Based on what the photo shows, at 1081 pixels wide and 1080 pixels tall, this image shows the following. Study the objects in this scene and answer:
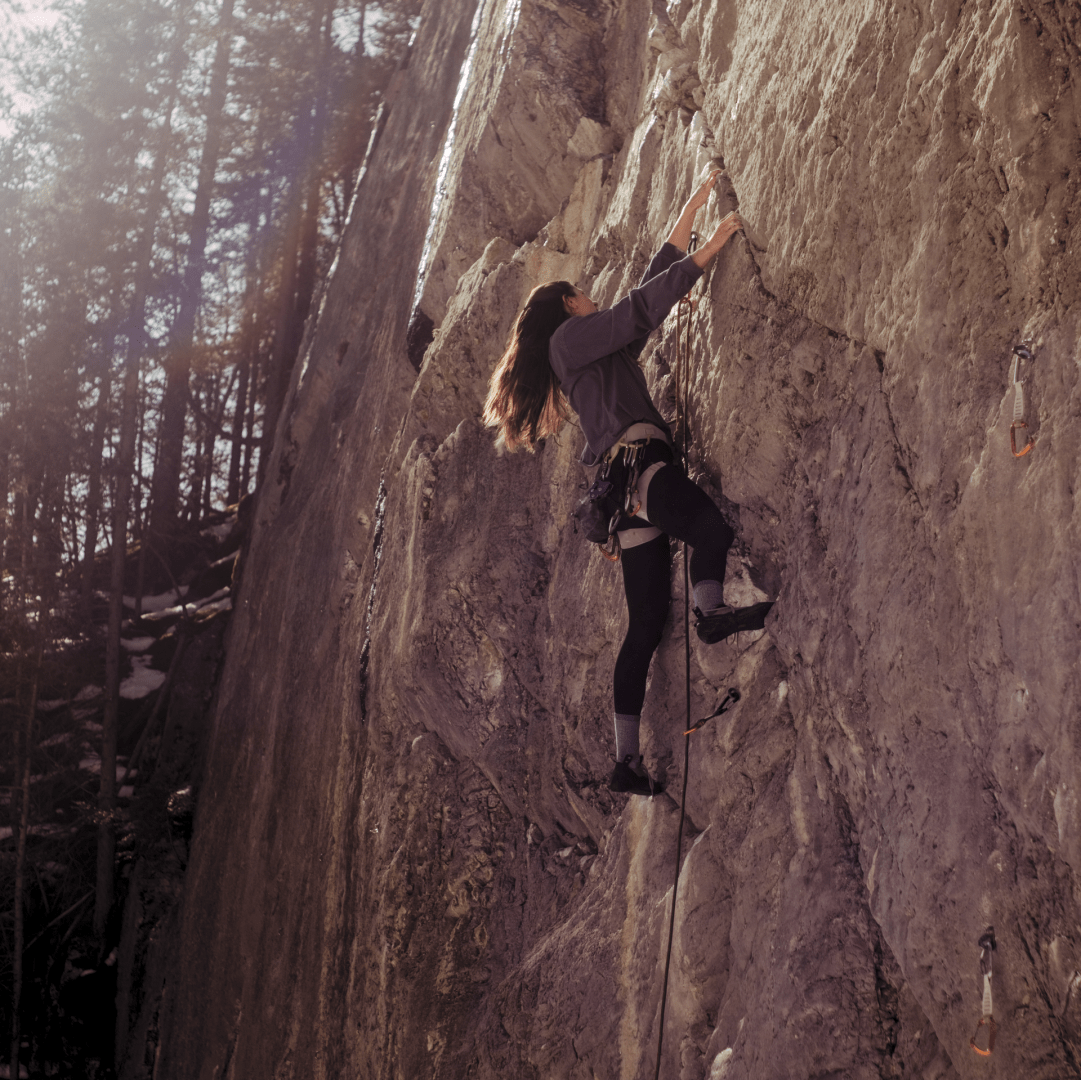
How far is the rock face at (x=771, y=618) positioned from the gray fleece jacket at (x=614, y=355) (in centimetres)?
26

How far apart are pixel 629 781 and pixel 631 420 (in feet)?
4.48

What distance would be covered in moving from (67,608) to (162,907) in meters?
4.98

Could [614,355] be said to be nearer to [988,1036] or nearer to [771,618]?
[771,618]

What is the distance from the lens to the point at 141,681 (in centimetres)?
1584

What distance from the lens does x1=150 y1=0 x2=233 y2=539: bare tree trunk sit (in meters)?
17.5

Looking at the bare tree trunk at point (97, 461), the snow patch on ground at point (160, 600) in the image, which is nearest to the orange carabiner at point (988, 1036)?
the bare tree trunk at point (97, 461)

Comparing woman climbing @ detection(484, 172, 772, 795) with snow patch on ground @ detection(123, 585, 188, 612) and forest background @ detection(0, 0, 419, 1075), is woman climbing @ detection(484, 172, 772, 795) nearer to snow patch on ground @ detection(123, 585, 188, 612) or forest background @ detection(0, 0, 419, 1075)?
forest background @ detection(0, 0, 419, 1075)

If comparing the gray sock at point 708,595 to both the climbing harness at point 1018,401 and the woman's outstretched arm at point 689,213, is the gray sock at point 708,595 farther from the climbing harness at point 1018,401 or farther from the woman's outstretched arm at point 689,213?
the woman's outstretched arm at point 689,213

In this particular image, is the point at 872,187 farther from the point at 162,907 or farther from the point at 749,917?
the point at 162,907

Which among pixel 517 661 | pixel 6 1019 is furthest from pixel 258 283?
pixel 517 661

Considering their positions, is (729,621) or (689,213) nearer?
(729,621)

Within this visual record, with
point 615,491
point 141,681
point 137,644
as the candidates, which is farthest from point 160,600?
point 615,491

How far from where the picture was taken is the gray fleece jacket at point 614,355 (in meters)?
3.35

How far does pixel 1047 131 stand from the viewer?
214 cm
